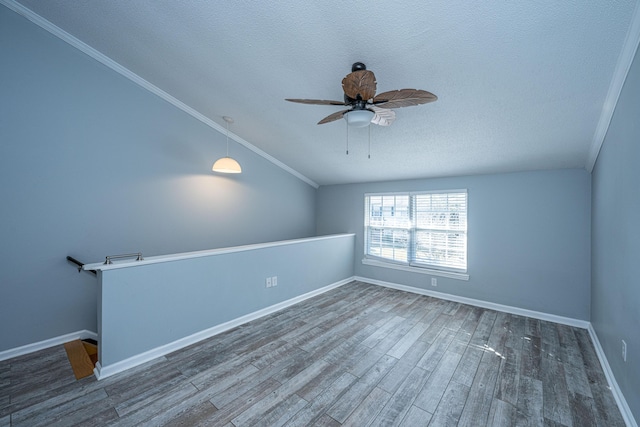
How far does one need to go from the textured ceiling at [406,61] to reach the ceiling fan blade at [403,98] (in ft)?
1.57

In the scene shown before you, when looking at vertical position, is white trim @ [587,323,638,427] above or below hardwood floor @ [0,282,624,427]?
above

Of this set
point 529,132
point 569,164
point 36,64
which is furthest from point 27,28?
point 569,164

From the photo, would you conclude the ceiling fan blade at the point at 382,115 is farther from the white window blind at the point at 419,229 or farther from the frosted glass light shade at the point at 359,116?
the white window blind at the point at 419,229

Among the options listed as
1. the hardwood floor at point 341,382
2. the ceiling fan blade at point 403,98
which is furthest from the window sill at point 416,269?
the ceiling fan blade at point 403,98

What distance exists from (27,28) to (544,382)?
5.92 m

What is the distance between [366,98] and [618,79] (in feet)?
5.83

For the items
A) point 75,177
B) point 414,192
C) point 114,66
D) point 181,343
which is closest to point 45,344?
point 181,343

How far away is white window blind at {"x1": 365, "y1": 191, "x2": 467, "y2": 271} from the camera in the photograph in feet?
13.1

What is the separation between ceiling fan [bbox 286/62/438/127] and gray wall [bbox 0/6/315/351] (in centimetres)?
260

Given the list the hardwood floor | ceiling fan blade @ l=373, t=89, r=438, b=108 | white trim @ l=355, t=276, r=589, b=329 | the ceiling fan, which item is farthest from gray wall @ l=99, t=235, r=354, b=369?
ceiling fan blade @ l=373, t=89, r=438, b=108

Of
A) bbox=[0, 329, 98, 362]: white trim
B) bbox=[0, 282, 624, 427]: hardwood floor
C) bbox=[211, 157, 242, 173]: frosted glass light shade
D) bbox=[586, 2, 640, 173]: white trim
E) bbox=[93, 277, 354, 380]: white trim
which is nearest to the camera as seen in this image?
bbox=[586, 2, 640, 173]: white trim

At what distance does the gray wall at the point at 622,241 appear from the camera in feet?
5.01

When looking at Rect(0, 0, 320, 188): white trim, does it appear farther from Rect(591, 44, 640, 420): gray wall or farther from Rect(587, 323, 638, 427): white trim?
Rect(587, 323, 638, 427): white trim

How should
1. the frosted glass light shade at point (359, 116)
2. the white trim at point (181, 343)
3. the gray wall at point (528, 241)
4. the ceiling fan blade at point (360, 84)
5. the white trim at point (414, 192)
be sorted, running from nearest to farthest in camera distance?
the ceiling fan blade at point (360, 84) → the frosted glass light shade at point (359, 116) → the white trim at point (181, 343) → the gray wall at point (528, 241) → the white trim at point (414, 192)
